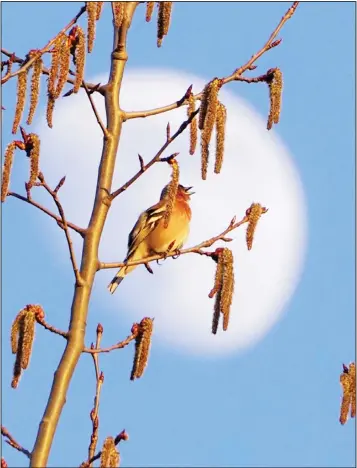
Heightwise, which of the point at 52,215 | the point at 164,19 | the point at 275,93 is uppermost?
the point at 164,19

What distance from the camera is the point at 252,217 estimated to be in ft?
17.8

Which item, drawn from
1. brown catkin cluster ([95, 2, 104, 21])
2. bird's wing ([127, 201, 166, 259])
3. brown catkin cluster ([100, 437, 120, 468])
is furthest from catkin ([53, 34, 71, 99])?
bird's wing ([127, 201, 166, 259])

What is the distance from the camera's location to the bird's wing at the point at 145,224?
→ 33.4ft

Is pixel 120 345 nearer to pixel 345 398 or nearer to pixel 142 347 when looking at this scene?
pixel 142 347

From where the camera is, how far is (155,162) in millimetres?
5023

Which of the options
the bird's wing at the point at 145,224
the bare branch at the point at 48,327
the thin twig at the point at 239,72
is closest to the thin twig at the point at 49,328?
the bare branch at the point at 48,327

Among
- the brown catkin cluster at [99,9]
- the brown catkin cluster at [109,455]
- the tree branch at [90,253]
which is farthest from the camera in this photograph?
the brown catkin cluster at [99,9]

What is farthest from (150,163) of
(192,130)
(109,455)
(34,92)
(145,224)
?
(145,224)

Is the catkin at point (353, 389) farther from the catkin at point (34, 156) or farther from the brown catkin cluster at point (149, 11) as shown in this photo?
the brown catkin cluster at point (149, 11)

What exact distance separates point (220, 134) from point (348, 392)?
1.47m

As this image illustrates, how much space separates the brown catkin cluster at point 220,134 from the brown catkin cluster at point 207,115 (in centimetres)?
9

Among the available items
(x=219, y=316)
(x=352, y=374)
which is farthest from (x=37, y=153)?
(x=352, y=374)

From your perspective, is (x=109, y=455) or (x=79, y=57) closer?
(x=109, y=455)

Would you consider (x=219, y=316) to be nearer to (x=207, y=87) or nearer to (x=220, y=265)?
(x=220, y=265)
